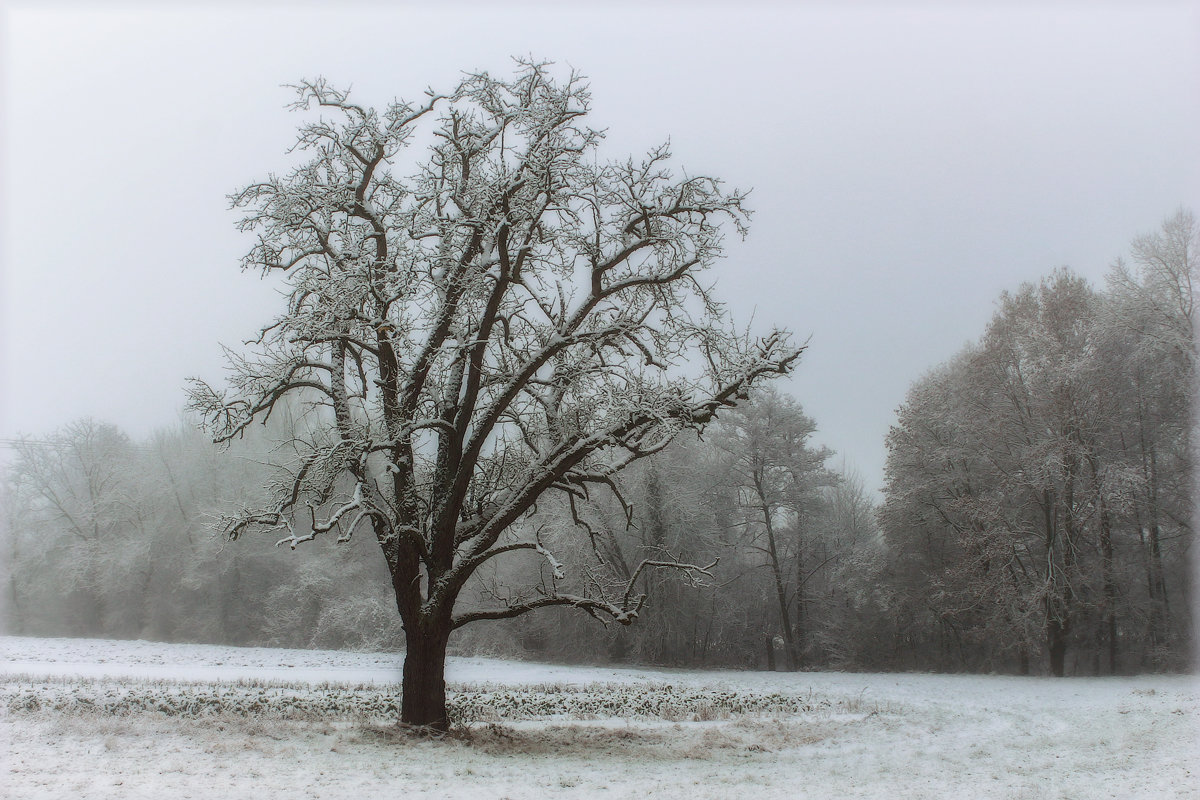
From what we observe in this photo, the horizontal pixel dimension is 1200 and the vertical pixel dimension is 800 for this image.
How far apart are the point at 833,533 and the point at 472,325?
21357 mm

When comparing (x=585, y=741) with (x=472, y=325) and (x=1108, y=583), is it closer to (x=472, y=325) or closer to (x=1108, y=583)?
(x=472, y=325)

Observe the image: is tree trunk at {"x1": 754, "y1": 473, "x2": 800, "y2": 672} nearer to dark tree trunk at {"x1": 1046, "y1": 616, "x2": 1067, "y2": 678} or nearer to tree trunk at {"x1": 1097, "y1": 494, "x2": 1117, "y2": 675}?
dark tree trunk at {"x1": 1046, "y1": 616, "x2": 1067, "y2": 678}

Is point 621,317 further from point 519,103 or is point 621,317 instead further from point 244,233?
point 244,233

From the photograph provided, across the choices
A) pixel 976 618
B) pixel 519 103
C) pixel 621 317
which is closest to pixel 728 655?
pixel 976 618

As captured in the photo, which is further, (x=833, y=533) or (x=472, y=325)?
(x=833, y=533)

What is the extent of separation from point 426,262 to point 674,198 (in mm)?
3549

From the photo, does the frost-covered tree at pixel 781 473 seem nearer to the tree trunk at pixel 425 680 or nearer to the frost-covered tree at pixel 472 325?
the frost-covered tree at pixel 472 325

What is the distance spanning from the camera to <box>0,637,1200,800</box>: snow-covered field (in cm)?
758

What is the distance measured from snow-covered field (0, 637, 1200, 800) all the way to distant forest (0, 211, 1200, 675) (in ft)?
13.8

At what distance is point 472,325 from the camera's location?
10.9 metres

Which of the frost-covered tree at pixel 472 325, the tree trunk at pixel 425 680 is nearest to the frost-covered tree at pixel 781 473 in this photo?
the frost-covered tree at pixel 472 325

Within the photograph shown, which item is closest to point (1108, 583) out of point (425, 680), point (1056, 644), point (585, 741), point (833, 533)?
point (1056, 644)

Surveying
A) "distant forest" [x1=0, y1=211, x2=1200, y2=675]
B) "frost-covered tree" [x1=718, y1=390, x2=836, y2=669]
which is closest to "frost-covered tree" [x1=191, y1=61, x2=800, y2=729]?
"distant forest" [x1=0, y1=211, x2=1200, y2=675]

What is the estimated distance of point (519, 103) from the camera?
11086mm
